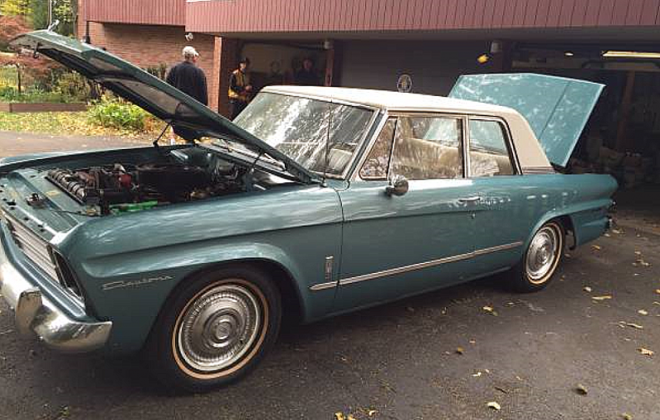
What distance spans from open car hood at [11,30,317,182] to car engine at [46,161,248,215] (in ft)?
1.01

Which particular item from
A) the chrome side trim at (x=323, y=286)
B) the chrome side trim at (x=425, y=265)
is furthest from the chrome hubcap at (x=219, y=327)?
the chrome side trim at (x=425, y=265)

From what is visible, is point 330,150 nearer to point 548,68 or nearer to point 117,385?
point 117,385

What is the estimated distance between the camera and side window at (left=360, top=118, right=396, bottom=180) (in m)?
3.45

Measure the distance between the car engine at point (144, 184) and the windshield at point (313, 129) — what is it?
36 centimetres

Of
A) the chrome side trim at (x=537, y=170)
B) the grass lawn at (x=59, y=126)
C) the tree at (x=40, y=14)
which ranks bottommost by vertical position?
the grass lawn at (x=59, y=126)

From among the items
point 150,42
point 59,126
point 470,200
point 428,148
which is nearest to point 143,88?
point 428,148

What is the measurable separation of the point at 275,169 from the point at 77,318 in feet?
4.68

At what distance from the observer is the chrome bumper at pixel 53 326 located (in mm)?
2449

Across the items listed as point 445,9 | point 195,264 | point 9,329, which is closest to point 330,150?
point 195,264

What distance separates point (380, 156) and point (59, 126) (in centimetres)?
1167

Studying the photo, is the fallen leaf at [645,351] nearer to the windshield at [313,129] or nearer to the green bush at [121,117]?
the windshield at [313,129]

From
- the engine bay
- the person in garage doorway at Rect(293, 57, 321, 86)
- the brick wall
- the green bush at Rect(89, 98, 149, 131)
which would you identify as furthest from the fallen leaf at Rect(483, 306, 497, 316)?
the brick wall

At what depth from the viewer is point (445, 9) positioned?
880 cm

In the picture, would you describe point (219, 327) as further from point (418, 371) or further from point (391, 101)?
point (391, 101)
